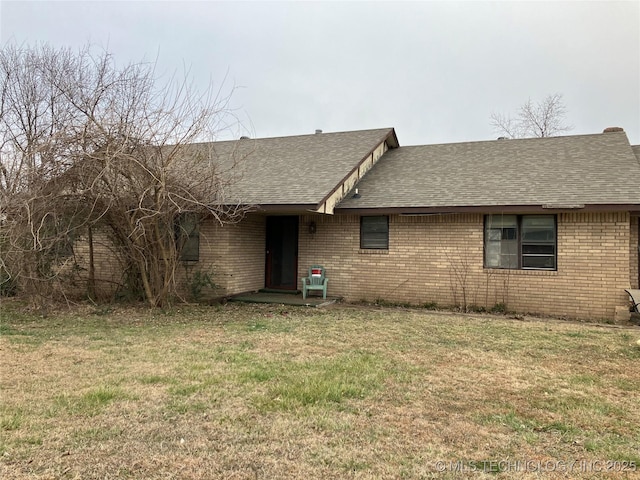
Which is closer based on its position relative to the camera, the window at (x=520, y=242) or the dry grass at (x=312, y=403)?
the dry grass at (x=312, y=403)

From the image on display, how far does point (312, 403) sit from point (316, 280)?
769 cm

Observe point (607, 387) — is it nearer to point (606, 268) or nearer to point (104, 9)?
point (606, 268)

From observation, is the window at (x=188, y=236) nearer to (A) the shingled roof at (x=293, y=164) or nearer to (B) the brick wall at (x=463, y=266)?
(A) the shingled roof at (x=293, y=164)

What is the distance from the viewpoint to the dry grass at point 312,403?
3.19m

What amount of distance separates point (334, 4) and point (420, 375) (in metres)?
12.6

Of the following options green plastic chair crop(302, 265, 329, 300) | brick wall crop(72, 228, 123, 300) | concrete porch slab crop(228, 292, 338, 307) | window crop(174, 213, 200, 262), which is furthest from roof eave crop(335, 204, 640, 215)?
brick wall crop(72, 228, 123, 300)

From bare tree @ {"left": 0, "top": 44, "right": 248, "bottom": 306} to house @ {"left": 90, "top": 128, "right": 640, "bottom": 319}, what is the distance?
42.3 inches

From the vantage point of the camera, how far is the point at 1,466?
307cm

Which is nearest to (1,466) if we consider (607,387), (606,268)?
(607,387)

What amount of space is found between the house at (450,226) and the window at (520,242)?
23mm

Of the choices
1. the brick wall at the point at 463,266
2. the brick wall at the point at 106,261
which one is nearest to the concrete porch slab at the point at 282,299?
the brick wall at the point at 463,266

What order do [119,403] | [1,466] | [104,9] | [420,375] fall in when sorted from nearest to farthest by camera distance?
1. [1,466]
2. [119,403]
3. [420,375]
4. [104,9]

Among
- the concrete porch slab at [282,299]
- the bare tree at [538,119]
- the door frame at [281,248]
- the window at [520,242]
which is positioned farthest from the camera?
the bare tree at [538,119]

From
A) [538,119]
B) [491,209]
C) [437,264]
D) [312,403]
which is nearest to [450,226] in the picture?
[437,264]
